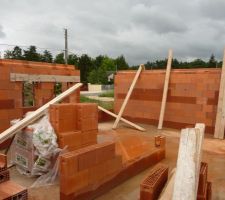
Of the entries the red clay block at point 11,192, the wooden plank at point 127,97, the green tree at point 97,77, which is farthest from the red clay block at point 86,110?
the green tree at point 97,77

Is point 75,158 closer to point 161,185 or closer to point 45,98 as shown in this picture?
point 161,185

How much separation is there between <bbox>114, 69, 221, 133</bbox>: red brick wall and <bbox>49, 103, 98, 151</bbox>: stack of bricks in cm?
471

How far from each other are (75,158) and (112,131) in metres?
5.39

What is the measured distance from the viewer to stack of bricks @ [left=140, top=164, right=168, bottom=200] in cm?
339

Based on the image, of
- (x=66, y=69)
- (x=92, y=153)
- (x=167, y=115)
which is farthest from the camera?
(x=167, y=115)

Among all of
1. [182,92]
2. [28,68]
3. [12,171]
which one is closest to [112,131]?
[182,92]

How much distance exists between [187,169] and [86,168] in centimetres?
189

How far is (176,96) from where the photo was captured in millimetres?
9578

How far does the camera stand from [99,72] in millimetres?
49219

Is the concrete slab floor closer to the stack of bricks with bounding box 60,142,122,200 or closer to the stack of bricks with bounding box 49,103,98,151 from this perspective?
the stack of bricks with bounding box 60,142,122,200

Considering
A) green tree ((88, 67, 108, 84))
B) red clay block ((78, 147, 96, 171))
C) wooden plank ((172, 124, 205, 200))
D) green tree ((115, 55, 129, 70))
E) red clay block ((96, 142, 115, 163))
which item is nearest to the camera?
wooden plank ((172, 124, 205, 200))

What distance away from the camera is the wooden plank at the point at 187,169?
2.44 metres

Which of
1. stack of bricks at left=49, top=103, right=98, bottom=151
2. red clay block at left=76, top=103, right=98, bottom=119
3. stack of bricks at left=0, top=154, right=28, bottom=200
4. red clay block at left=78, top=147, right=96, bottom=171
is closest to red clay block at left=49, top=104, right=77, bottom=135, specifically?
stack of bricks at left=49, top=103, right=98, bottom=151

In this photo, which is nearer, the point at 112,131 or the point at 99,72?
the point at 112,131
